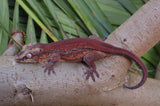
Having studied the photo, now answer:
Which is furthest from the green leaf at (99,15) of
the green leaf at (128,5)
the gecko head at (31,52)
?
the gecko head at (31,52)

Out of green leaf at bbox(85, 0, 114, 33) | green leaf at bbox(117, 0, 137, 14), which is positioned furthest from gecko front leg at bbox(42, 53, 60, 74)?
green leaf at bbox(117, 0, 137, 14)

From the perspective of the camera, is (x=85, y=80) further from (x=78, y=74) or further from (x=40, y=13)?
(x=40, y=13)

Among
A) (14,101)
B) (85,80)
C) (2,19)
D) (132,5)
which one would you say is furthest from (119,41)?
(2,19)

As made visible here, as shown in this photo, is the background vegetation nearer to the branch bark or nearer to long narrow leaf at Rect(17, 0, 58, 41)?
long narrow leaf at Rect(17, 0, 58, 41)

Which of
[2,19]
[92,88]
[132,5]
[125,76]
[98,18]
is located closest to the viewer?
[92,88]

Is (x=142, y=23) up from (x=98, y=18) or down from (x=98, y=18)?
down

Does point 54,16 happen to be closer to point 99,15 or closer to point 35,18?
point 35,18

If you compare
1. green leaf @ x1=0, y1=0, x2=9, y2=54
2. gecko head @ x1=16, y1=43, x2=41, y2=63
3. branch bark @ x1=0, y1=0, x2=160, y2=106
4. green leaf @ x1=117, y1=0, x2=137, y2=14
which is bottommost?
branch bark @ x1=0, y1=0, x2=160, y2=106

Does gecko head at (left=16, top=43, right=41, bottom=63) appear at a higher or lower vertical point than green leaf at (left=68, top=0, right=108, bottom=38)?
lower

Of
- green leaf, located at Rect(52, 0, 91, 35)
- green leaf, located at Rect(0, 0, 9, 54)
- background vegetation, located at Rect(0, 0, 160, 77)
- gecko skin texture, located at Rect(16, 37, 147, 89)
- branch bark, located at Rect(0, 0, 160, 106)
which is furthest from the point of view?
green leaf, located at Rect(52, 0, 91, 35)

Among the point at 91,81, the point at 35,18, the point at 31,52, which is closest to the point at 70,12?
the point at 35,18
